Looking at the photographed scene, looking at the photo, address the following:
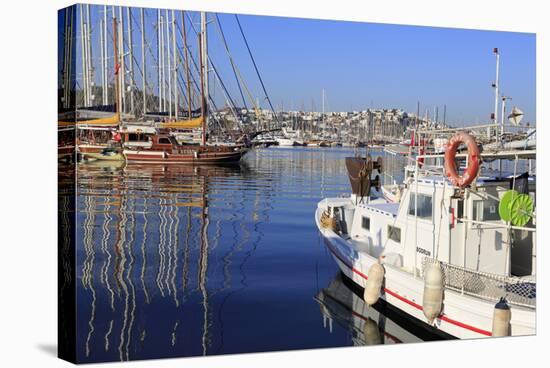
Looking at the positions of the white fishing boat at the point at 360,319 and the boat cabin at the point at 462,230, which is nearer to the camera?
the boat cabin at the point at 462,230

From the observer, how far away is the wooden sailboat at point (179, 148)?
93.0 ft

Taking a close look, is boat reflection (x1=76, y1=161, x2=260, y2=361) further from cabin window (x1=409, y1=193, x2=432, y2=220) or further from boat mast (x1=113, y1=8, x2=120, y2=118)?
cabin window (x1=409, y1=193, x2=432, y2=220)

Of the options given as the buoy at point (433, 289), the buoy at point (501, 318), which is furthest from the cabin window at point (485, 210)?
the buoy at point (501, 318)

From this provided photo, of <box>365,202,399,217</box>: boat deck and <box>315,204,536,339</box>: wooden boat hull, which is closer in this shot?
<box>315,204,536,339</box>: wooden boat hull

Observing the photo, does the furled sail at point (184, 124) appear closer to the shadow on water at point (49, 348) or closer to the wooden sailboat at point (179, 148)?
the wooden sailboat at point (179, 148)

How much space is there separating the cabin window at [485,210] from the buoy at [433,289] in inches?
38.1

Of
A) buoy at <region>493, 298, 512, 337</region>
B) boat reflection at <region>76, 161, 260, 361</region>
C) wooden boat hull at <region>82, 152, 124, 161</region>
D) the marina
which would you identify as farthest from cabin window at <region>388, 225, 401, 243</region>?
wooden boat hull at <region>82, 152, 124, 161</region>

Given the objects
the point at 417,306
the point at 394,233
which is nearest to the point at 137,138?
the point at 394,233

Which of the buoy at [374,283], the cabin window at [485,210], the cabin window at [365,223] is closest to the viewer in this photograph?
the cabin window at [485,210]

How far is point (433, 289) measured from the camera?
321 inches

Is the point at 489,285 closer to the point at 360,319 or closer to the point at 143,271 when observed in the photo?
the point at 360,319

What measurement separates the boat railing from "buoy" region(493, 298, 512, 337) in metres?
0.25

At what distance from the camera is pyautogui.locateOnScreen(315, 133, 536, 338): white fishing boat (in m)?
7.90

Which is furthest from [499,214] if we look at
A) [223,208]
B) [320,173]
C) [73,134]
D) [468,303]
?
[320,173]
